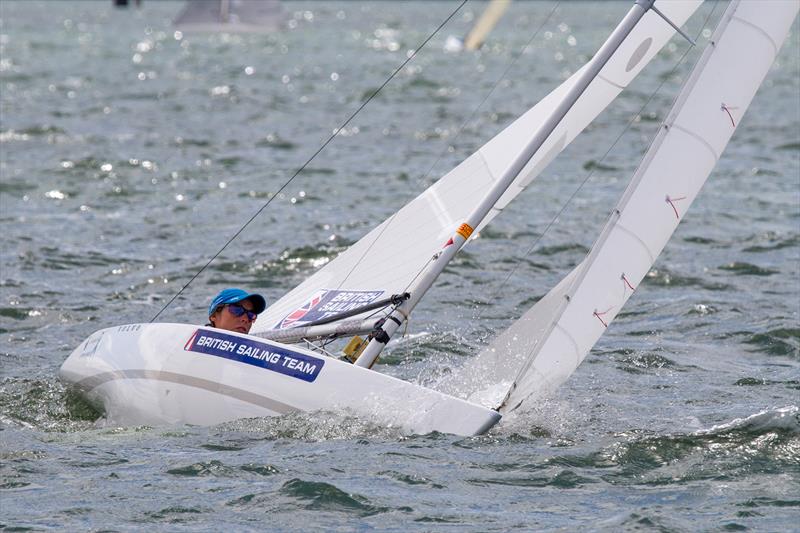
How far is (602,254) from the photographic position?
838 centimetres

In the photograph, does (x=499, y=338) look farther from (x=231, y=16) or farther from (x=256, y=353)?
(x=231, y=16)

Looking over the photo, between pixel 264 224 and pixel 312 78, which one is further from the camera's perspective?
pixel 312 78

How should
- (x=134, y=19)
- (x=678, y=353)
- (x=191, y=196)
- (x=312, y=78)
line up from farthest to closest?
1. (x=134, y=19)
2. (x=312, y=78)
3. (x=191, y=196)
4. (x=678, y=353)

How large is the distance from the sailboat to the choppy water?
8.1 inches

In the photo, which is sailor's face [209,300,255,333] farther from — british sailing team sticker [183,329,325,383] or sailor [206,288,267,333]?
british sailing team sticker [183,329,325,383]

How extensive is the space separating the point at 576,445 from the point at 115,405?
3.13 m

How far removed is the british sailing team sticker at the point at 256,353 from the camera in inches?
338

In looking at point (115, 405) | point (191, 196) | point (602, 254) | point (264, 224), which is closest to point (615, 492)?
point (602, 254)

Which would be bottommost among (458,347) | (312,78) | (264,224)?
(458,347)

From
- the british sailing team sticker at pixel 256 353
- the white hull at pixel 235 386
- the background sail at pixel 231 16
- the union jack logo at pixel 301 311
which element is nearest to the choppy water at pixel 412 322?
the white hull at pixel 235 386

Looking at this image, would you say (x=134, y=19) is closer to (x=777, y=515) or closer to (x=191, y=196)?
(x=191, y=196)

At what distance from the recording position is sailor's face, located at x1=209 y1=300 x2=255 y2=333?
31.2 ft

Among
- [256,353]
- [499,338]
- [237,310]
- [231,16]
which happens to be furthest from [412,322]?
[231,16]

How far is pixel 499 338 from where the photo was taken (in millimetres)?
9648
